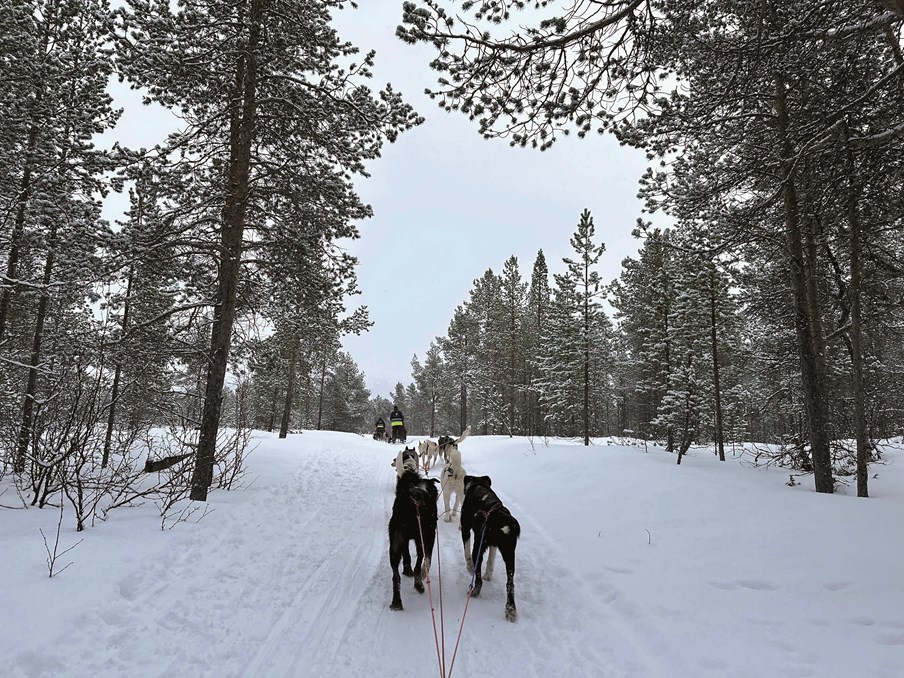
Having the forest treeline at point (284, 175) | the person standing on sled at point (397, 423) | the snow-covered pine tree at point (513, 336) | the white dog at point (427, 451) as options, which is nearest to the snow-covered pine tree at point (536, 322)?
the snow-covered pine tree at point (513, 336)

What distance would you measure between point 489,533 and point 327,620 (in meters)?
1.75

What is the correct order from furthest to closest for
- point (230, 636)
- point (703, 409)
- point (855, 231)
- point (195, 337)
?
1. point (703, 409)
2. point (195, 337)
3. point (855, 231)
4. point (230, 636)

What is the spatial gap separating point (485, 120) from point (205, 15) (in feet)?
19.2

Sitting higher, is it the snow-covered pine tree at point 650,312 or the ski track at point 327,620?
the snow-covered pine tree at point 650,312

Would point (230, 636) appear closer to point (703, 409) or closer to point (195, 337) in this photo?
point (195, 337)

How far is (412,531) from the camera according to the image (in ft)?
14.7

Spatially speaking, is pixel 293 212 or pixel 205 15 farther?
pixel 293 212

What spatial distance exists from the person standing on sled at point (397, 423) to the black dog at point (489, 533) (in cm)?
1627

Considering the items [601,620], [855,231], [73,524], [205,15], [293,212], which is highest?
[205,15]

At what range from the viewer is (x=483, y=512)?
4621mm

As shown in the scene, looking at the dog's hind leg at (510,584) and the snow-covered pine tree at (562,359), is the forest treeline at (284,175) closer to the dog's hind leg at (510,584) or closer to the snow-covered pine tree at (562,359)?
the dog's hind leg at (510,584)

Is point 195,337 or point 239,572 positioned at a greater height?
point 195,337

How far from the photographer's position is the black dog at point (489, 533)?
412 centimetres

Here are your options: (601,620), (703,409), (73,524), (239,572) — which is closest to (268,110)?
(73,524)
